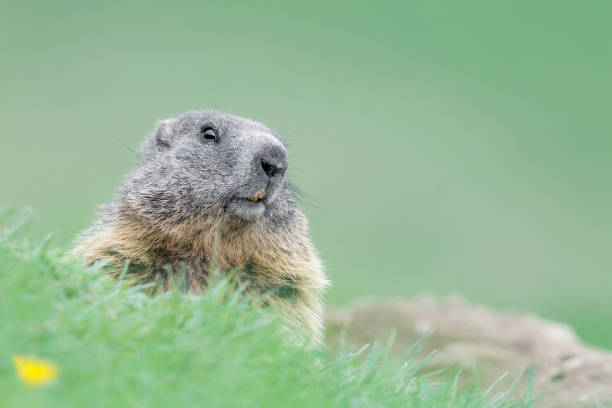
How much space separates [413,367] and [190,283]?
1.57m

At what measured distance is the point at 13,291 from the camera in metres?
3.11

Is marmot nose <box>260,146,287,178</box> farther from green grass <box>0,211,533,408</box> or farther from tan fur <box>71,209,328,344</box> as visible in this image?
green grass <box>0,211,533,408</box>

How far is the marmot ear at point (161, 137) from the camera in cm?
591

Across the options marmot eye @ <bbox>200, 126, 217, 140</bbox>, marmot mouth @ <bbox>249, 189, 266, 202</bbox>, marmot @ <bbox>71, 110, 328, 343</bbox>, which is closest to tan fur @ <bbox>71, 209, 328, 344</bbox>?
marmot @ <bbox>71, 110, 328, 343</bbox>

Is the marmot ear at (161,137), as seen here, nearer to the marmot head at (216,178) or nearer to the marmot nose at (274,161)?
the marmot head at (216,178)

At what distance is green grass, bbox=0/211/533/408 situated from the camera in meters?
2.67

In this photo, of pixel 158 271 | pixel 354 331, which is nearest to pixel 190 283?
pixel 158 271

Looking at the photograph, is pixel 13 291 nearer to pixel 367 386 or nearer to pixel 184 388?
pixel 184 388

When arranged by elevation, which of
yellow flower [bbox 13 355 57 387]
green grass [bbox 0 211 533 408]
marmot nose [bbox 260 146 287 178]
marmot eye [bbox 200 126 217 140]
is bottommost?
yellow flower [bbox 13 355 57 387]

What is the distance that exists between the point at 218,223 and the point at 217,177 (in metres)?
0.32

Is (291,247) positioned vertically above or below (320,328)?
above

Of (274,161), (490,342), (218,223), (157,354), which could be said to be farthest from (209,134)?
(490,342)

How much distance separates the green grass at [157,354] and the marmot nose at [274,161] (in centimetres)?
141

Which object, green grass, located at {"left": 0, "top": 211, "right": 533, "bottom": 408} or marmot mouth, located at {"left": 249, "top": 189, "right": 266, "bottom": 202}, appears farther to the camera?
marmot mouth, located at {"left": 249, "top": 189, "right": 266, "bottom": 202}
